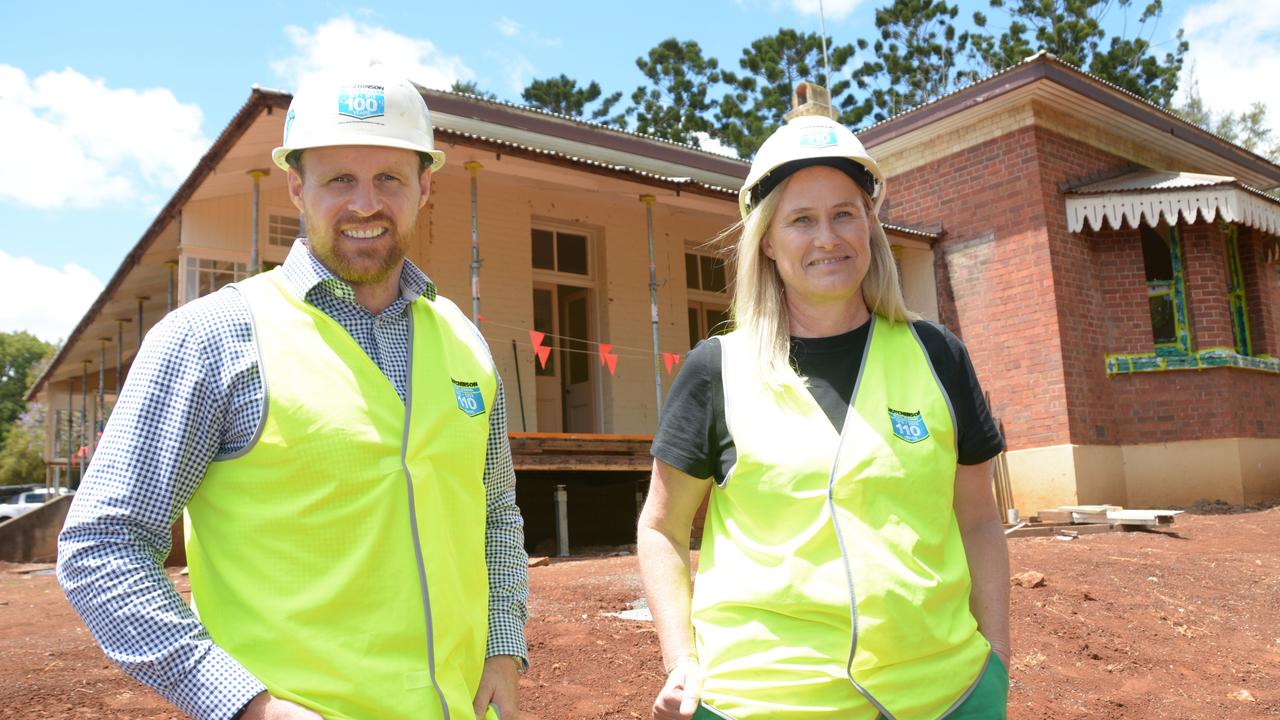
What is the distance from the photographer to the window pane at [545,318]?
13.4 metres

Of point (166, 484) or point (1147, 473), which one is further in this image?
point (1147, 473)

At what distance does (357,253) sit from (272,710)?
0.83 metres

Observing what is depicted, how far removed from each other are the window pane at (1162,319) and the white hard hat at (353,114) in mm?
14254

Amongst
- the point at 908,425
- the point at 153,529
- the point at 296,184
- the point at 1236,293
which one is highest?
the point at 1236,293

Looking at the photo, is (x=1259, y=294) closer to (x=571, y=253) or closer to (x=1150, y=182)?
(x=1150, y=182)

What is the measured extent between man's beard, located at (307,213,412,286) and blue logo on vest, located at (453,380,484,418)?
260 mm

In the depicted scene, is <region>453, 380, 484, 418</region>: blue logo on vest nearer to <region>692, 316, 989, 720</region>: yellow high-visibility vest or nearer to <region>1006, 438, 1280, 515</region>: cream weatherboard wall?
<region>692, 316, 989, 720</region>: yellow high-visibility vest

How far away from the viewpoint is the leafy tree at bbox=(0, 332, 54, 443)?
59.7 meters

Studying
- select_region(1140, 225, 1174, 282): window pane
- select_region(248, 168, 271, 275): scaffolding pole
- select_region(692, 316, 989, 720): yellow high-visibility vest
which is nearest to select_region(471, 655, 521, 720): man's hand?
select_region(692, 316, 989, 720): yellow high-visibility vest

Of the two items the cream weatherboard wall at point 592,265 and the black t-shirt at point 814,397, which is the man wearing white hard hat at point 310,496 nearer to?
the black t-shirt at point 814,397

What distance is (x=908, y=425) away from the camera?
1.98 m

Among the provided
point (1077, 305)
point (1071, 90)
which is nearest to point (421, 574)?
point (1077, 305)

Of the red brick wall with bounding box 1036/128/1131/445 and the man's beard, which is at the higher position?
the red brick wall with bounding box 1036/128/1131/445

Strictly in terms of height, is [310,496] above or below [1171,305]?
below
